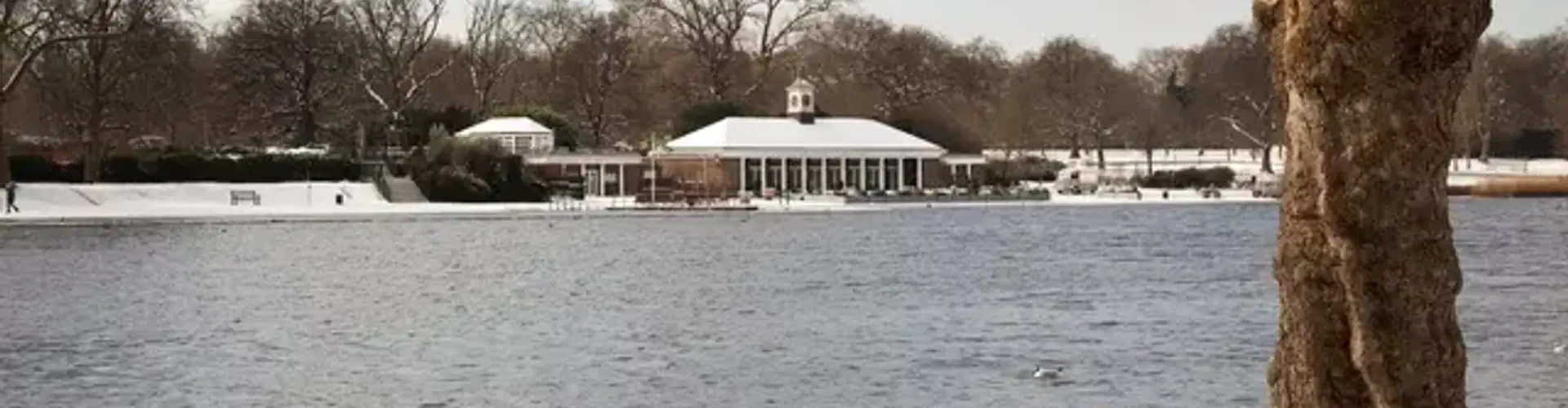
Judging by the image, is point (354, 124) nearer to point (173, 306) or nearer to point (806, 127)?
point (806, 127)

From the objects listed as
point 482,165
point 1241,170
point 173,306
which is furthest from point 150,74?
point 1241,170

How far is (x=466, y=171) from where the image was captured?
7731 centimetres

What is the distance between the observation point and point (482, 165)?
77.7 metres

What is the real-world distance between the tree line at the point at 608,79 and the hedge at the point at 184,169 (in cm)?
140

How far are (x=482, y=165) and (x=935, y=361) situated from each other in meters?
57.9

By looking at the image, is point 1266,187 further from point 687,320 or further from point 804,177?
point 687,320

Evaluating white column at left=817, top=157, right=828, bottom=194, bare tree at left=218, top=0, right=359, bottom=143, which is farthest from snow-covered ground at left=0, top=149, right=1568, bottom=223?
bare tree at left=218, top=0, right=359, bottom=143

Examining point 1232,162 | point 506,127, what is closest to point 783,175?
point 506,127

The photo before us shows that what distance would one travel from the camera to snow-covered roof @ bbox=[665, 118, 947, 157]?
8531 centimetres

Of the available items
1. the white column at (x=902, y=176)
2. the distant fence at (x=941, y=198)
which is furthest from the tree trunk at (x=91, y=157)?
the white column at (x=902, y=176)

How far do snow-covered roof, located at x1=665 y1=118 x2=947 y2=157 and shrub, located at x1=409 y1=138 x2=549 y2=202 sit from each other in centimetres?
946

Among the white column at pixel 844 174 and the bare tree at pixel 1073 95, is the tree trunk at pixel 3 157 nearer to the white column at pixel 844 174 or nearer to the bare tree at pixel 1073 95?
the white column at pixel 844 174

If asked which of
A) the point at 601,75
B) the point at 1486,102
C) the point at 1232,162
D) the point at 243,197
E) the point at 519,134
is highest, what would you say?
the point at 601,75

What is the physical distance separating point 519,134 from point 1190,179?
33.2 meters
